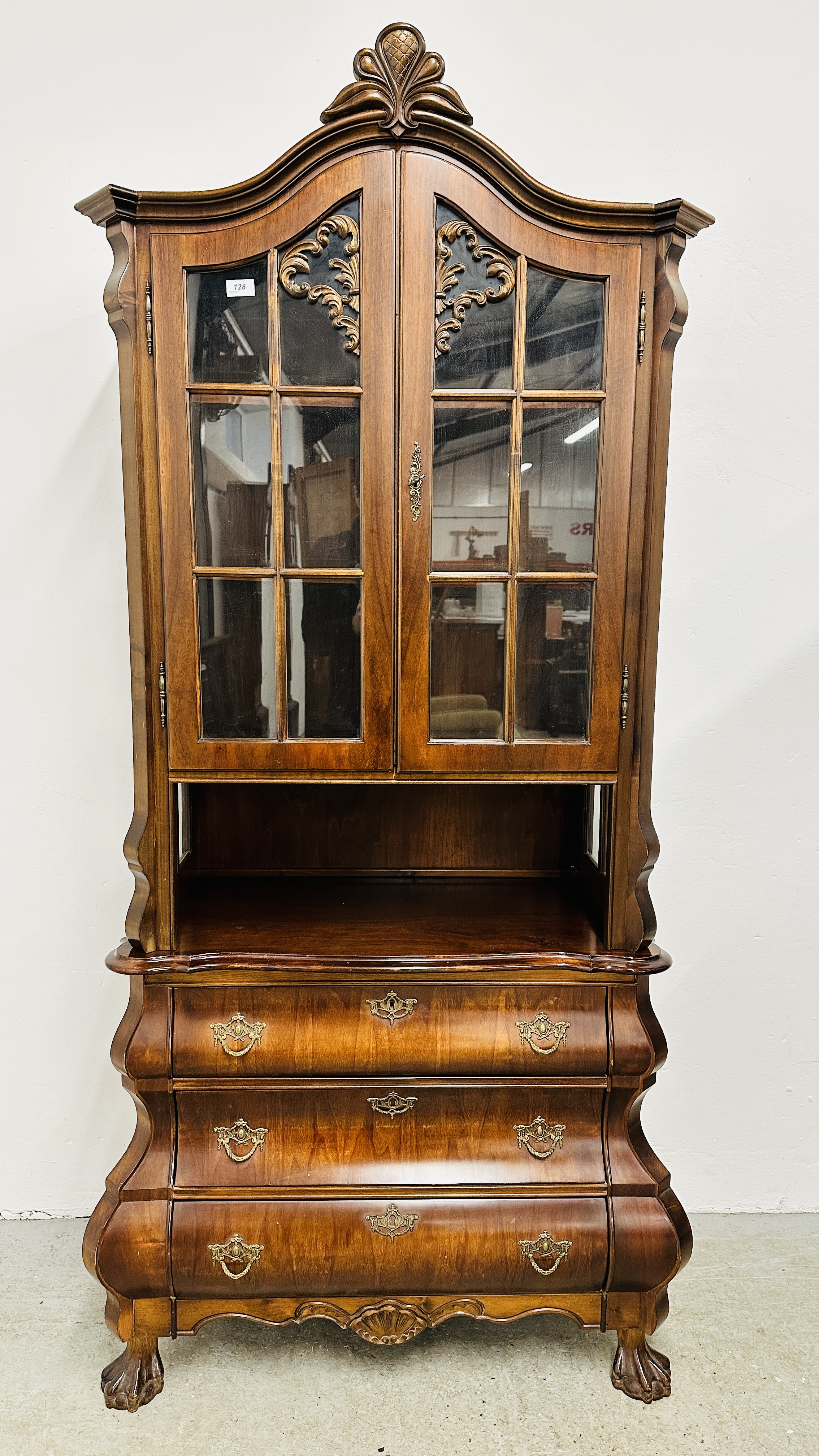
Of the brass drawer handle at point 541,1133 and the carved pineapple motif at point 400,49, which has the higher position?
the carved pineapple motif at point 400,49

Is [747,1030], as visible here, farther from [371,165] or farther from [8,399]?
[8,399]

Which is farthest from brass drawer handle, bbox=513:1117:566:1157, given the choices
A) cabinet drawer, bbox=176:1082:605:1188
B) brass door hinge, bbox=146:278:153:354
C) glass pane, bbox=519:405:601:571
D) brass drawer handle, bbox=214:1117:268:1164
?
brass door hinge, bbox=146:278:153:354

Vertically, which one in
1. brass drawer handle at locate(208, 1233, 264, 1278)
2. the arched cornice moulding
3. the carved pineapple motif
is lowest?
brass drawer handle at locate(208, 1233, 264, 1278)

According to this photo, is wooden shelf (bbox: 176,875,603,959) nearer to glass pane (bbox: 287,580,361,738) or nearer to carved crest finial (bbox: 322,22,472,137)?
glass pane (bbox: 287,580,361,738)

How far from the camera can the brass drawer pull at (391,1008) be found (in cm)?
166

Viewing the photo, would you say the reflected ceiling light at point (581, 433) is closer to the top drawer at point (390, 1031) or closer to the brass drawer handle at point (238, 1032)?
the top drawer at point (390, 1031)

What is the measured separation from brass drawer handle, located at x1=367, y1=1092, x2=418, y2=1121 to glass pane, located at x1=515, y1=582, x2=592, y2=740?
0.72 meters

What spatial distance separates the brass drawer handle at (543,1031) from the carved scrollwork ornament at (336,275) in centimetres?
125

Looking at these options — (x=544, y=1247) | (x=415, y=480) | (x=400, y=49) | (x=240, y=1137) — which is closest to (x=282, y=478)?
(x=415, y=480)

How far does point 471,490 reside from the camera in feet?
5.14

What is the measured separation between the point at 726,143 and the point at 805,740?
4.56 feet

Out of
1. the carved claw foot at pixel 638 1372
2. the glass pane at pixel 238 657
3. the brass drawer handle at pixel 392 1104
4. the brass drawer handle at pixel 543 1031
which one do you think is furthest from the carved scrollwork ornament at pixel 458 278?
the carved claw foot at pixel 638 1372

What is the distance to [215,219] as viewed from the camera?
1486 millimetres

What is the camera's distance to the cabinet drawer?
167 centimetres
